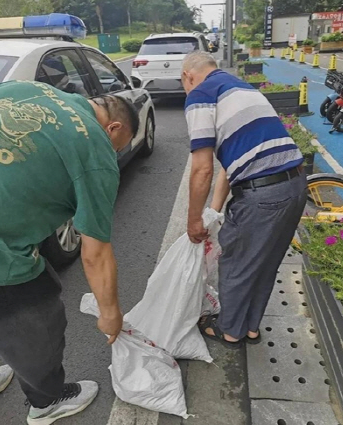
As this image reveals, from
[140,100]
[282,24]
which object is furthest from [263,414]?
[282,24]

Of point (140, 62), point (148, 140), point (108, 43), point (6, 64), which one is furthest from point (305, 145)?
point (108, 43)

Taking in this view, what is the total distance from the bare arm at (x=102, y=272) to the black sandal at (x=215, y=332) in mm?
1012

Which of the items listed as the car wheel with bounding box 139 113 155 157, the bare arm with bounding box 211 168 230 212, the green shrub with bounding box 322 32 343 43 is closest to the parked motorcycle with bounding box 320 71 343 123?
the car wheel with bounding box 139 113 155 157

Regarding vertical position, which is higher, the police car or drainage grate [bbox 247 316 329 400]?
the police car

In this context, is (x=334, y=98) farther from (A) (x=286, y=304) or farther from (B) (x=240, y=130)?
(B) (x=240, y=130)

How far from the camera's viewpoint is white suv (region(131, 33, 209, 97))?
28.1 feet

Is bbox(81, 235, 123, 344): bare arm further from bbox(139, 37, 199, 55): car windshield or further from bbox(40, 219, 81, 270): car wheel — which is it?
bbox(139, 37, 199, 55): car windshield

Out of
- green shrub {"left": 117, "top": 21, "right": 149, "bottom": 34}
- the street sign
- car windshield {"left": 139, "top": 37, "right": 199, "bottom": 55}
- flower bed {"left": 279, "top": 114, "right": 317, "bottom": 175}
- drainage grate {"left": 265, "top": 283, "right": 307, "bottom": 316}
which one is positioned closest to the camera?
drainage grate {"left": 265, "top": 283, "right": 307, "bottom": 316}

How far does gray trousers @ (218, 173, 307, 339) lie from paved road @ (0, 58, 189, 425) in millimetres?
819

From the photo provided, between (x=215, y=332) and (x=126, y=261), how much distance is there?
3.88ft

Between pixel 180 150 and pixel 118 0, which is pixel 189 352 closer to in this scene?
pixel 180 150

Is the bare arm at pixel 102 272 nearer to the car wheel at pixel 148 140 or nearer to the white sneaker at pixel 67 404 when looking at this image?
the white sneaker at pixel 67 404

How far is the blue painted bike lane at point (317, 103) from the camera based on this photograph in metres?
5.79

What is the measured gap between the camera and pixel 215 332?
2367 millimetres
